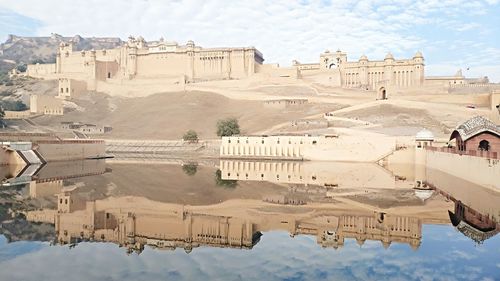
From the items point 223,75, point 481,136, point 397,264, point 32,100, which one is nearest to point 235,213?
point 397,264

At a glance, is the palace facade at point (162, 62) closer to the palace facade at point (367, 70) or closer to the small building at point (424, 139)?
the palace facade at point (367, 70)

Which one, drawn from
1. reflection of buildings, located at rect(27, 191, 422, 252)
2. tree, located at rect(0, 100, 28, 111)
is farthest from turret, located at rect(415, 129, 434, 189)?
tree, located at rect(0, 100, 28, 111)

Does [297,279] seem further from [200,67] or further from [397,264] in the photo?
[200,67]

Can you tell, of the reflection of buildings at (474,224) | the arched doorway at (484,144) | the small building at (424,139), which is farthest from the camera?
the small building at (424,139)

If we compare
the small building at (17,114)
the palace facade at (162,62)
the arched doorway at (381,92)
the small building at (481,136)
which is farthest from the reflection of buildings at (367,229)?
the palace facade at (162,62)

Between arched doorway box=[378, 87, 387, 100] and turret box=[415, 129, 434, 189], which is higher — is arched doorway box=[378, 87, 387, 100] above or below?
above

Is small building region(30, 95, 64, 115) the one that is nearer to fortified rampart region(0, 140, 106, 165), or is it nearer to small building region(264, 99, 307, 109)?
fortified rampart region(0, 140, 106, 165)

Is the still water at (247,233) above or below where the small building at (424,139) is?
below
